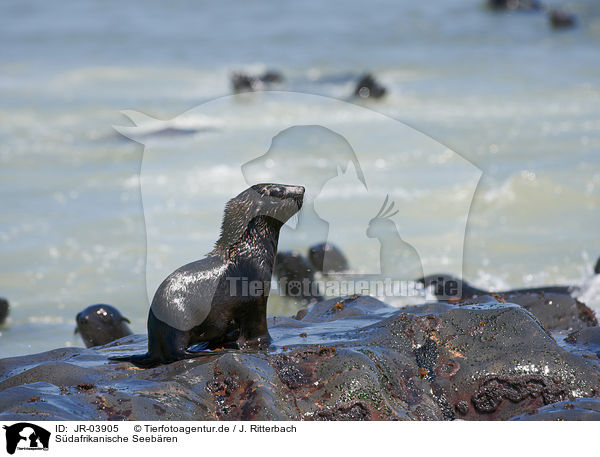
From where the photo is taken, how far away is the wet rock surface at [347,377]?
4.46m

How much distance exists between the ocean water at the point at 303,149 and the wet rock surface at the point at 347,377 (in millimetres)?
2082

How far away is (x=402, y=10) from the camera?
30.3 metres

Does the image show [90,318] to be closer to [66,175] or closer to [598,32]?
[66,175]

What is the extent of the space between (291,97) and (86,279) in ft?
33.8

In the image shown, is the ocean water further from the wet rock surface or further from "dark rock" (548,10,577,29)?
the wet rock surface

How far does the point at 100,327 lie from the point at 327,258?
3275 mm

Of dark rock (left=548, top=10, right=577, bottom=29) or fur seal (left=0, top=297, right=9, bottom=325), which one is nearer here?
fur seal (left=0, top=297, right=9, bottom=325)

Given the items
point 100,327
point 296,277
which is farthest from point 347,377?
point 296,277

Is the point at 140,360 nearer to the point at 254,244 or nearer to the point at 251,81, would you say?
the point at 254,244

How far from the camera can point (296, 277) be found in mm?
9383

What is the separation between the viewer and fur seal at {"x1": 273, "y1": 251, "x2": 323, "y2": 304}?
30.6 ft
